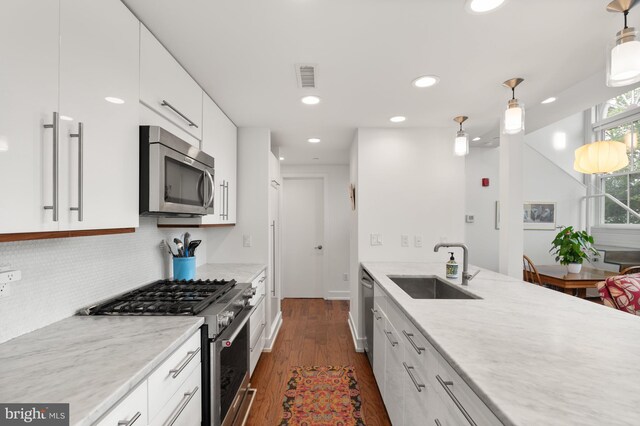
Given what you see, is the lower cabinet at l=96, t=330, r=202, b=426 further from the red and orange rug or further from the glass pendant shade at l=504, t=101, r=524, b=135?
the glass pendant shade at l=504, t=101, r=524, b=135

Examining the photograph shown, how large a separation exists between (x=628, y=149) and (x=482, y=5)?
219 inches

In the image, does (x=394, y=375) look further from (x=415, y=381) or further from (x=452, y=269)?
(x=452, y=269)

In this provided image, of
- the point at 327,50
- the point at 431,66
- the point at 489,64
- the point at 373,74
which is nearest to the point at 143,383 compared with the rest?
the point at 327,50

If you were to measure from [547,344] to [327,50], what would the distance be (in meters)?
1.67

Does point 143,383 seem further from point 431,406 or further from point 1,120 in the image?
point 431,406

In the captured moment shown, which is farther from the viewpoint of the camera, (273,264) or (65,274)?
(273,264)

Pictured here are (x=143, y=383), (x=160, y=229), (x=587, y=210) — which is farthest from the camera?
(x=587, y=210)

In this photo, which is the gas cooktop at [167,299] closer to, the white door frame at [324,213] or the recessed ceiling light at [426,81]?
the recessed ceiling light at [426,81]

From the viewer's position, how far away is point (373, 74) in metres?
1.97

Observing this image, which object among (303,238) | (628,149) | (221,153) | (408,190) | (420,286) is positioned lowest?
(420,286)

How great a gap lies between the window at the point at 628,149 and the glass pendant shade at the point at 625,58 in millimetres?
4923

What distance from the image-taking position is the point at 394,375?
1.80m

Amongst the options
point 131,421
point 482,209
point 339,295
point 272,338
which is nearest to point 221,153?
point 272,338

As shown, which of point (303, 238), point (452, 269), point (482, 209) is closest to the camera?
point (452, 269)
